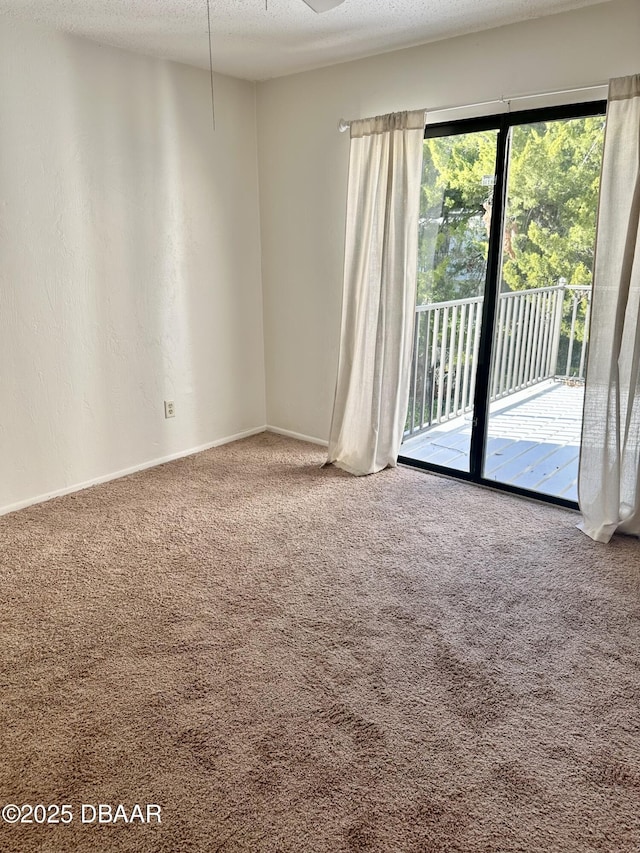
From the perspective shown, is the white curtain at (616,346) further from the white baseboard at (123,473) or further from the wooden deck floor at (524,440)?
the white baseboard at (123,473)

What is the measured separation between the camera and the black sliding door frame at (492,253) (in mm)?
3051

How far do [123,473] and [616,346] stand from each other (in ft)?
9.02


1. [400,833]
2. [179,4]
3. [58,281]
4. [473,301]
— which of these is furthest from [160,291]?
[400,833]

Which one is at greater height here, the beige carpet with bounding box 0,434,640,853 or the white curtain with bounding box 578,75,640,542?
the white curtain with bounding box 578,75,640,542

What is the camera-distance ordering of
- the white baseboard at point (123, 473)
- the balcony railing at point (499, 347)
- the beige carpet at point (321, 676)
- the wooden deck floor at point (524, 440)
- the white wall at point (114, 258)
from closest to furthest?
the beige carpet at point (321, 676)
the white wall at point (114, 258)
the white baseboard at point (123, 473)
the balcony railing at point (499, 347)
the wooden deck floor at point (524, 440)

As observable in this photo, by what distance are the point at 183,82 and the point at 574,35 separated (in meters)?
2.11

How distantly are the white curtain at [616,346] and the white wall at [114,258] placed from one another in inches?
90.2

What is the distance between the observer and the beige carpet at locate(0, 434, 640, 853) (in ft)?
5.28

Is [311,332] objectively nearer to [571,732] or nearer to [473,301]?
[473,301]

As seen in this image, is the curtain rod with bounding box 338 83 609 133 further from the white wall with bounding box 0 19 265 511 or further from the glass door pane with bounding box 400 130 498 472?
the white wall with bounding box 0 19 265 511

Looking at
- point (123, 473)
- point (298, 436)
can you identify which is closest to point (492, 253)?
point (298, 436)

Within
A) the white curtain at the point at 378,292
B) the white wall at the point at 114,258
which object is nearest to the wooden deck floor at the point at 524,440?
the white curtain at the point at 378,292

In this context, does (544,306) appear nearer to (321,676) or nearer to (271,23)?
(271,23)

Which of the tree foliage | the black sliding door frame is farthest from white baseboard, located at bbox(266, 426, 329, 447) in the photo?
the tree foliage
